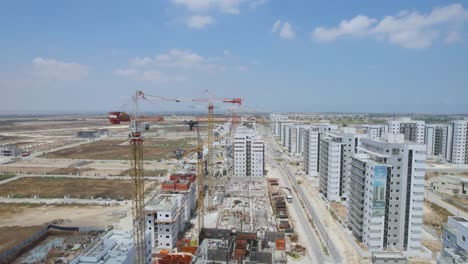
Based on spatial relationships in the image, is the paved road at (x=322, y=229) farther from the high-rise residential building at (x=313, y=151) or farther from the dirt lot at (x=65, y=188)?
the dirt lot at (x=65, y=188)

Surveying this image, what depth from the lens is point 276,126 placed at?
105438mm

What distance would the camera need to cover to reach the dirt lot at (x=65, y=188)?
36.2 meters

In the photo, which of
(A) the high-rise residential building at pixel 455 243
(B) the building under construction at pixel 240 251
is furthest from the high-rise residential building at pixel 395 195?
(B) the building under construction at pixel 240 251

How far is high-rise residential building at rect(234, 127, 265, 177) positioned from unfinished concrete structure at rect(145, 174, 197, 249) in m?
14.3

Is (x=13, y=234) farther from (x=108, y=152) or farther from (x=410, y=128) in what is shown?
(x=410, y=128)

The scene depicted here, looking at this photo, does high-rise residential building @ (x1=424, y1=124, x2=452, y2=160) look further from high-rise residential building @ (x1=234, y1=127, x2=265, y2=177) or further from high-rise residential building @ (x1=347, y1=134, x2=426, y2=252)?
high-rise residential building @ (x1=347, y1=134, x2=426, y2=252)

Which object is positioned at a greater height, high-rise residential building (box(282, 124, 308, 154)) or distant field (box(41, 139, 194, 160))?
high-rise residential building (box(282, 124, 308, 154))

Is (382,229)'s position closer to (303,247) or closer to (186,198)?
(303,247)

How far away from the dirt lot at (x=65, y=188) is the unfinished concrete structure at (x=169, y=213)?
10197 millimetres

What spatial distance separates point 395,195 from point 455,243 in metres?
5.24

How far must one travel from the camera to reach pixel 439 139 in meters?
59.8

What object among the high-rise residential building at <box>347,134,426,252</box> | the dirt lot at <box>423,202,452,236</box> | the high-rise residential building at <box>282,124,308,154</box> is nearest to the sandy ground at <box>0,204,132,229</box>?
the high-rise residential building at <box>347,134,426,252</box>

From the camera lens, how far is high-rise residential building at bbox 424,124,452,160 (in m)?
55.6

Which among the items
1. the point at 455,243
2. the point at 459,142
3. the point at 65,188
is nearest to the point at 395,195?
the point at 455,243
